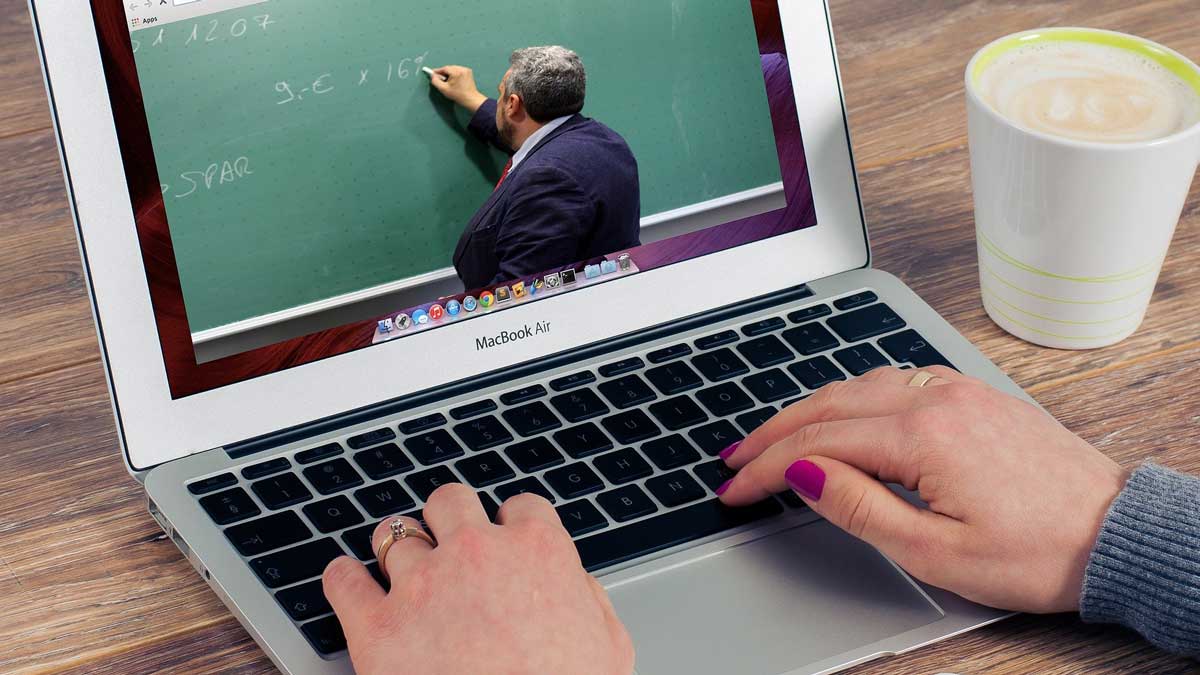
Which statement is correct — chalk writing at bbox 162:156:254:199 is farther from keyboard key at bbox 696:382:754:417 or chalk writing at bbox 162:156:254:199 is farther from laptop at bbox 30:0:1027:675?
keyboard key at bbox 696:382:754:417

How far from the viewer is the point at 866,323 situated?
0.80 metres

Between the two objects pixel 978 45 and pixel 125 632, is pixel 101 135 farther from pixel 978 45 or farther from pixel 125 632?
pixel 978 45

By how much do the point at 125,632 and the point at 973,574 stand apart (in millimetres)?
441

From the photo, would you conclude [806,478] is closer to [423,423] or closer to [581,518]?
[581,518]

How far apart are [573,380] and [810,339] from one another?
16cm

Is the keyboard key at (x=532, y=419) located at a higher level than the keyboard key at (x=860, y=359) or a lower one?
higher

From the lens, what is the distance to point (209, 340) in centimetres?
71

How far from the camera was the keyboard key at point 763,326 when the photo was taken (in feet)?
2.59

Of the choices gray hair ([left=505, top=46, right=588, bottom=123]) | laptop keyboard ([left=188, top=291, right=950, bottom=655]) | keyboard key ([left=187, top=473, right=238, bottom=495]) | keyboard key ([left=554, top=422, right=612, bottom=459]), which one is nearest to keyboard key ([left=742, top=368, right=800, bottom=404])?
laptop keyboard ([left=188, top=291, right=950, bottom=655])

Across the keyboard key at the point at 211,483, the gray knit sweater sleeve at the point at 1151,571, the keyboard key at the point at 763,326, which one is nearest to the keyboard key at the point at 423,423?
the keyboard key at the point at 211,483

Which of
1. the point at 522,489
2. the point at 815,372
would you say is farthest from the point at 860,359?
the point at 522,489

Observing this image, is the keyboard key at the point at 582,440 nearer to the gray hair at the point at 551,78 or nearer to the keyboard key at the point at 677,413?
the keyboard key at the point at 677,413

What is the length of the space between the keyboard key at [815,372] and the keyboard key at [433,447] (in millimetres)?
215

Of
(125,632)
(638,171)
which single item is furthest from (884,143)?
(125,632)
